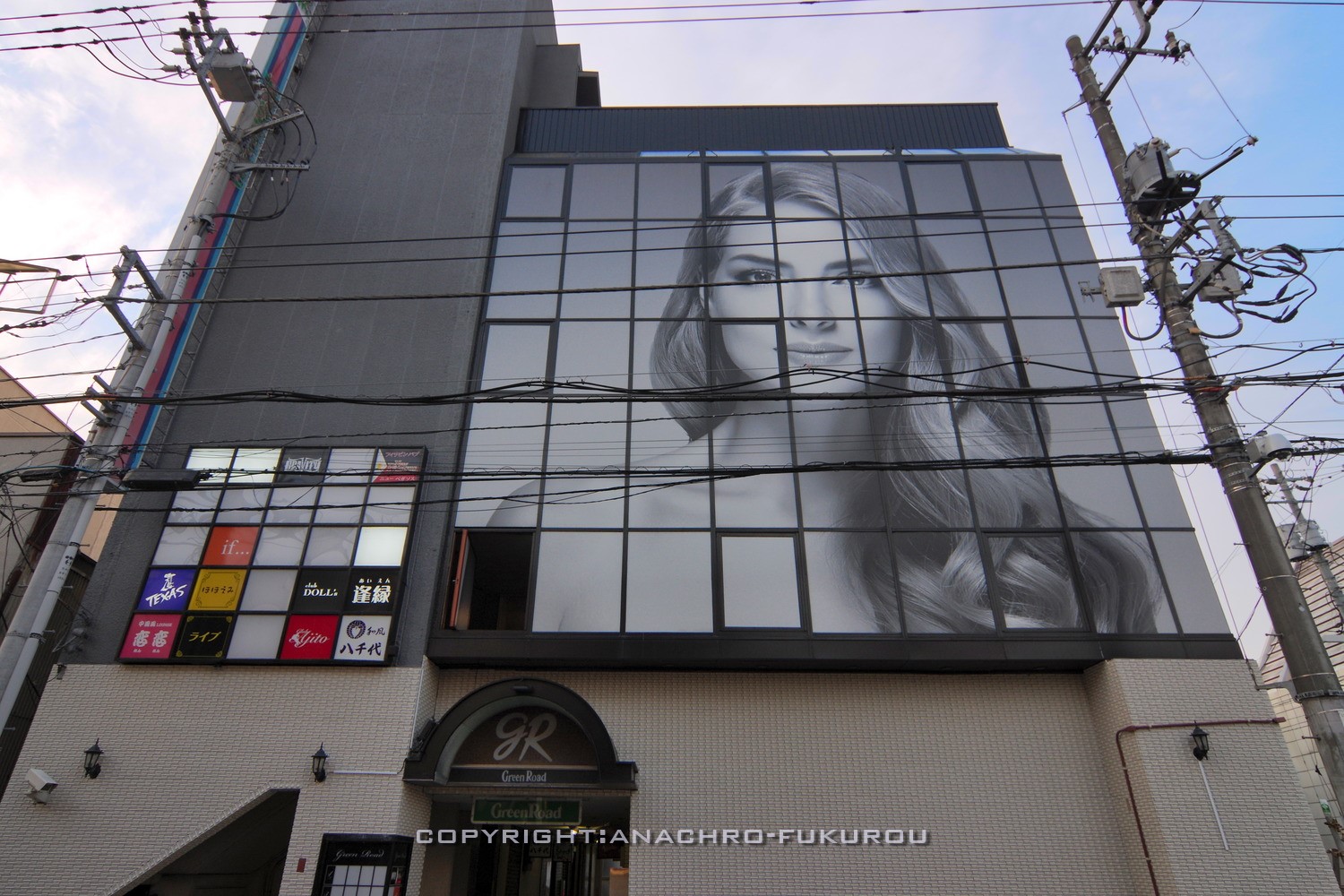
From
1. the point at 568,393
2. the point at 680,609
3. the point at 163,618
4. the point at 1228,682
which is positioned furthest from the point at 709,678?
the point at 163,618

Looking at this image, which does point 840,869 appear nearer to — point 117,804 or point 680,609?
point 680,609

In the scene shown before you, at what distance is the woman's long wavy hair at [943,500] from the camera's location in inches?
520

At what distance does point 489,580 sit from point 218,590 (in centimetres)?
475

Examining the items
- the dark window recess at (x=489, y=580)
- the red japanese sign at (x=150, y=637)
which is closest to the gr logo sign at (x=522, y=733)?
the dark window recess at (x=489, y=580)

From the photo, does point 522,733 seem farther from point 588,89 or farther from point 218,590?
point 588,89

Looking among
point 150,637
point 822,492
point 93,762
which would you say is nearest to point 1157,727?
point 822,492

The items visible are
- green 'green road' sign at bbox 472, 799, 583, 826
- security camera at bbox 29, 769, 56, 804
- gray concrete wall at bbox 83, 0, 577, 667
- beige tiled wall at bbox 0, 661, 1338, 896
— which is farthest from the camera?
gray concrete wall at bbox 83, 0, 577, 667

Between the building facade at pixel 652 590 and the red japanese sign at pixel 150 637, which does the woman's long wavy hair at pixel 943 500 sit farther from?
the red japanese sign at pixel 150 637

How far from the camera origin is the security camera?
1166 centimetres

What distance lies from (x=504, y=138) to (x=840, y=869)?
17.2m

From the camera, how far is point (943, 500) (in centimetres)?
1413

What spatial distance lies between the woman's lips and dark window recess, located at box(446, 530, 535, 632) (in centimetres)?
649

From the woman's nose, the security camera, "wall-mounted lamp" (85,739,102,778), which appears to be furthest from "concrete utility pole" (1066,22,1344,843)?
the security camera

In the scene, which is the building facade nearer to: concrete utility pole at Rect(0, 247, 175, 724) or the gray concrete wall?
the gray concrete wall
